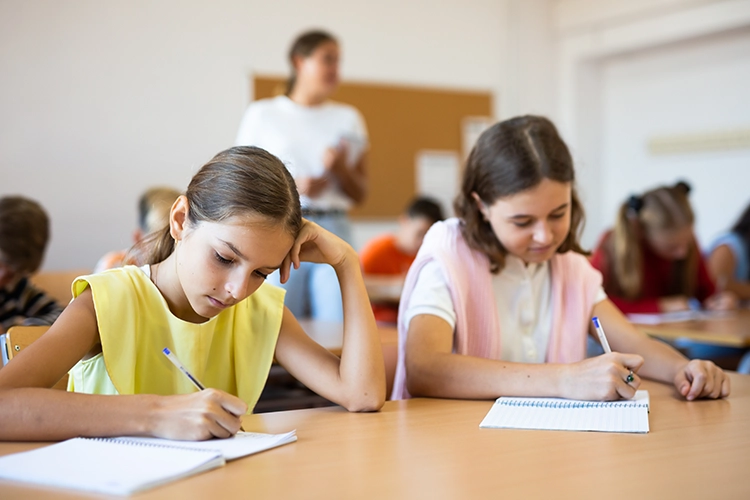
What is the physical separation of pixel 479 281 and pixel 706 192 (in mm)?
4262

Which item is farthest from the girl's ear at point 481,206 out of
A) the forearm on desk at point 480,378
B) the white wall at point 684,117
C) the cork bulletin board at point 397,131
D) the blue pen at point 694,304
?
the white wall at point 684,117

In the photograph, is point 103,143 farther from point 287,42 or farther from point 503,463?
point 503,463

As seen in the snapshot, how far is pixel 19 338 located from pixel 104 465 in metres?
0.53

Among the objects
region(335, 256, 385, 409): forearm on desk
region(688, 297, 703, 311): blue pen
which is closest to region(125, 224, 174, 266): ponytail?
region(335, 256, 385, 409): forearm on desk

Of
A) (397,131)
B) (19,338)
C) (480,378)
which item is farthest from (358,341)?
(397,131)

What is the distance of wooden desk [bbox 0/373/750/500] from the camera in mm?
895

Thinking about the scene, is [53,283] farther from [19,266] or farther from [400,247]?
[400,247]

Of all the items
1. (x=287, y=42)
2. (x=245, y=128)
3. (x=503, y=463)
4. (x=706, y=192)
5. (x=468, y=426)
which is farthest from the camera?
(x=706, y=192)

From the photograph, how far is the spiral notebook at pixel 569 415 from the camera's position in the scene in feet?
3.97

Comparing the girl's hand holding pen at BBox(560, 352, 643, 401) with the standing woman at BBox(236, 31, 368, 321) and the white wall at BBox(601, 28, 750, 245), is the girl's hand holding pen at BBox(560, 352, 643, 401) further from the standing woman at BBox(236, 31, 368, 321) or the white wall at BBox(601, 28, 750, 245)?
the white wall at BBox(601, 28, 750, 245)

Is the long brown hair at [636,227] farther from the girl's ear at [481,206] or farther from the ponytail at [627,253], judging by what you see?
the girl's ear at [481,206]

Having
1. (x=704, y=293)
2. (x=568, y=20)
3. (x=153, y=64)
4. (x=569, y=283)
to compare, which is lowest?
(x=704, y=293)

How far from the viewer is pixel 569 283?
6.01 feet

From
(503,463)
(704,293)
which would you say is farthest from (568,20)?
(503,463)
